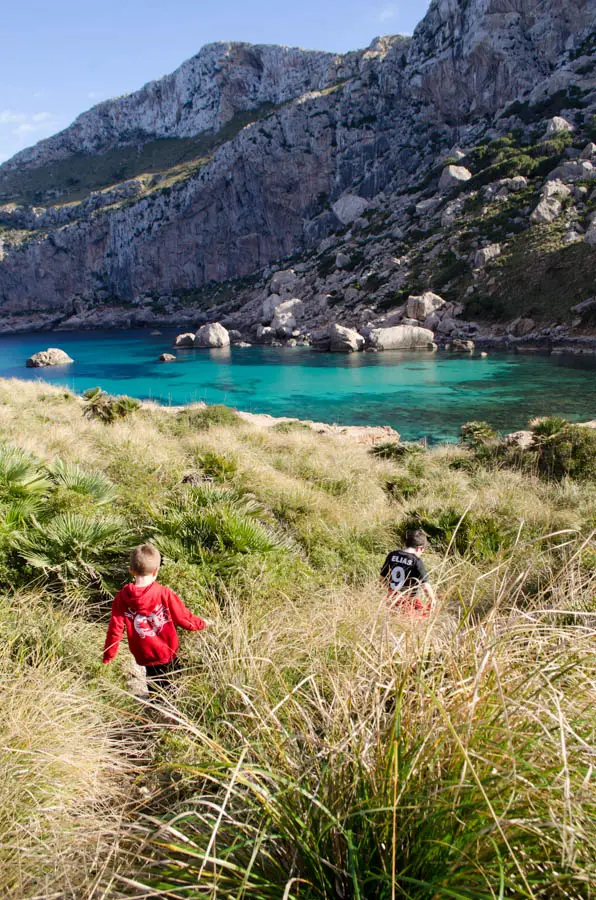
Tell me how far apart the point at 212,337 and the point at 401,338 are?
18.7 meters

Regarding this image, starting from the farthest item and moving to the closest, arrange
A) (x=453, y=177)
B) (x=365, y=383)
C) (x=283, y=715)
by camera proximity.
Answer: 1. (x=453, y=177)
2. (x=365, y=383)
3. (x=283, y=715)

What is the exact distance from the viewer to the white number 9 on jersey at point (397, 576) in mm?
3625

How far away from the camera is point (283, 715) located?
6.61 feet

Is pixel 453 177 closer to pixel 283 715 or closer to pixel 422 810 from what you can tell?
pixel 283 715

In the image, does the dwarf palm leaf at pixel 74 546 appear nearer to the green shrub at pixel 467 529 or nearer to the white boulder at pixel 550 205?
the green shrub at pixel 467 529

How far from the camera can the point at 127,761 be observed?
2094 millimetres

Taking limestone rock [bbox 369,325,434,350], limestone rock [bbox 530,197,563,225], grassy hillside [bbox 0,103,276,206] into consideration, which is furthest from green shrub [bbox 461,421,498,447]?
grassy hillside [bbox 0,103,276,206]

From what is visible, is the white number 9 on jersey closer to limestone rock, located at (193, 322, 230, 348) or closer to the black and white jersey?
the black and white jersey

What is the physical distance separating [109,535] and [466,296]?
4101cm

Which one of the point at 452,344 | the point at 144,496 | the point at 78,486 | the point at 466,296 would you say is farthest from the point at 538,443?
the point at 466,296

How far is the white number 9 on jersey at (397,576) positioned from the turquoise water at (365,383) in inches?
556

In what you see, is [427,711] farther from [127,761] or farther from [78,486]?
[78,486]

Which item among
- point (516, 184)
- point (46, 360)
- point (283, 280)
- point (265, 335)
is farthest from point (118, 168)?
point (516, 184)

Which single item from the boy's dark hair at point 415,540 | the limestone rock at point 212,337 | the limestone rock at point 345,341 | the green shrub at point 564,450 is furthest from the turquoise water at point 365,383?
the boy's dark hair at point 415,540
